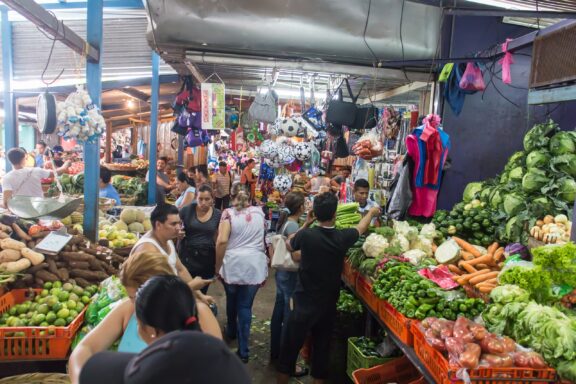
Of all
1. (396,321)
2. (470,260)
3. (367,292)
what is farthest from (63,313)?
(470,260)

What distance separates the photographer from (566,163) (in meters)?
4.62

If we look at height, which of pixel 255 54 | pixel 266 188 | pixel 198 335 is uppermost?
pixel 255 54

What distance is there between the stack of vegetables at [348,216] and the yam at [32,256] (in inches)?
128

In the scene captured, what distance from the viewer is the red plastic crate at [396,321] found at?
3.33 metres

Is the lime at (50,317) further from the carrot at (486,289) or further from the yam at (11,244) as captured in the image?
the carrot at (486,289)

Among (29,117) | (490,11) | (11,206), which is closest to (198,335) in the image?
(490,11)

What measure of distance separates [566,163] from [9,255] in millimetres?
5500

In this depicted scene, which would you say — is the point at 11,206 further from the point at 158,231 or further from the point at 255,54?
the point at 255,54

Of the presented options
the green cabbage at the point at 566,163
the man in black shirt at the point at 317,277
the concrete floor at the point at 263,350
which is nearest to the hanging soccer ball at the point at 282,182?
the concrete floor at the point at 263,350

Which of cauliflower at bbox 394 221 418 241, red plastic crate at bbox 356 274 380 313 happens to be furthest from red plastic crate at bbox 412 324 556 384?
cauliflower at bbox 394 221 418 241

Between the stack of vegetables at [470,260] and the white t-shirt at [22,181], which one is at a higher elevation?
the white t-shirt at [22,181]

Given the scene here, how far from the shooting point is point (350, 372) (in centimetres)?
431

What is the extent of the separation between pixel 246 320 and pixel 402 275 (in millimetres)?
1872

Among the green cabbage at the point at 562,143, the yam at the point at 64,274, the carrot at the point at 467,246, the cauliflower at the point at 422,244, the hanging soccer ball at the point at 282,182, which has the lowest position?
the yam at the point at 64,274
